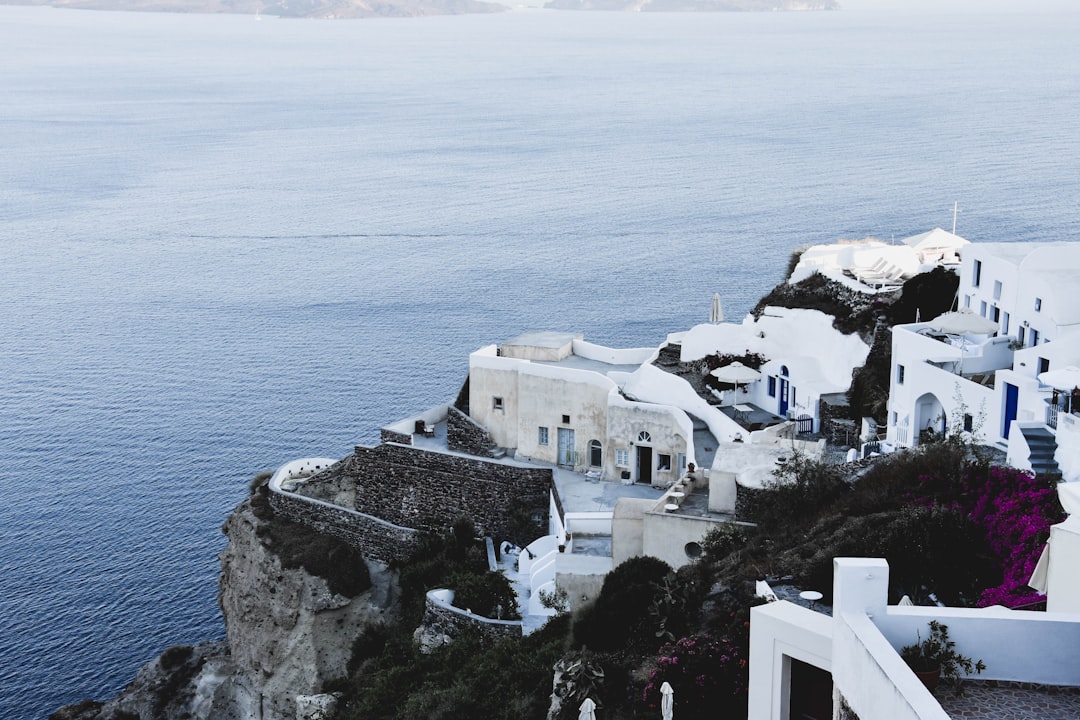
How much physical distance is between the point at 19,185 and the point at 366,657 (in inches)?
3755

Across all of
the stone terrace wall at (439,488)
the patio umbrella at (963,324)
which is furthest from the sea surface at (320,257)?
the patio umbrella at (963,324)

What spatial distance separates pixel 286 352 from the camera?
6994 cm

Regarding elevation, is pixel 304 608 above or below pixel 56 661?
above

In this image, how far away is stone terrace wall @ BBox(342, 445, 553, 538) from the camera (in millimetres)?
35562

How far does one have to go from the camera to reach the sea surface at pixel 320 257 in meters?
49.3

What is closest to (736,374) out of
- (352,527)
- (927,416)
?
(927,416)

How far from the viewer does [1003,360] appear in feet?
96.6

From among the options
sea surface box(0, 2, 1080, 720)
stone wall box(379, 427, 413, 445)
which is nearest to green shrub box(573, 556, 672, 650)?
stone wall box(379, 427, 413, 445)

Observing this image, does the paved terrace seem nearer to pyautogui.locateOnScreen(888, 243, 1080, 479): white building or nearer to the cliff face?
pyautogui.locateOnScreen(888, 243, 1080, 479): white building

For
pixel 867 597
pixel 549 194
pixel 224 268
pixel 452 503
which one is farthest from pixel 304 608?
pixel 549 194

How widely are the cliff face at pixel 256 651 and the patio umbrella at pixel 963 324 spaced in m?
15.7

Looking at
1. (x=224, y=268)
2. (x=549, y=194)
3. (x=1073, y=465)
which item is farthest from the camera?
(x=549, y=194)

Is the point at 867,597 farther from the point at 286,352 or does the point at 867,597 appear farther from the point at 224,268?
the point at 224,268

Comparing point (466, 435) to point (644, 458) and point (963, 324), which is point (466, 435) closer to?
point (644, 458)
